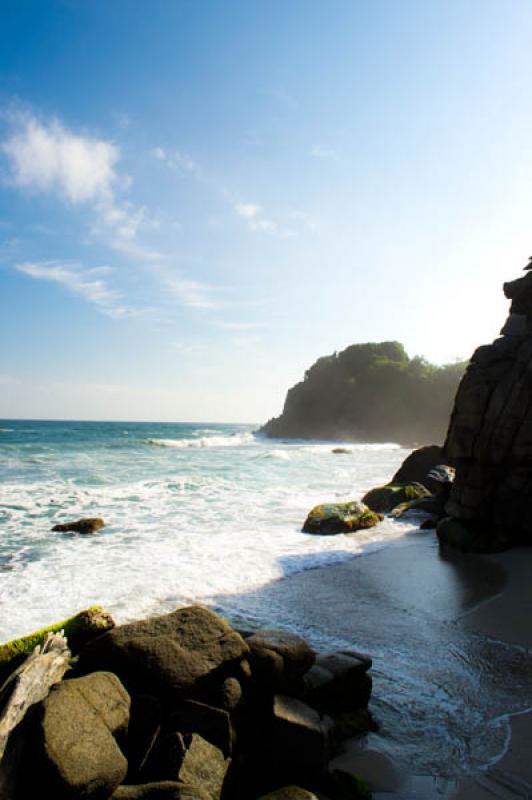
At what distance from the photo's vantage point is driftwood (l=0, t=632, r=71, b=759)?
11.0 feet

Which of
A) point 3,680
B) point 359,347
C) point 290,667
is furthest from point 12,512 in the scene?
point 359,347

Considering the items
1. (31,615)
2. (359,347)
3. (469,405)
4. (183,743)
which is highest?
(359,347)

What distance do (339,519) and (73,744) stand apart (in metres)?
11.7

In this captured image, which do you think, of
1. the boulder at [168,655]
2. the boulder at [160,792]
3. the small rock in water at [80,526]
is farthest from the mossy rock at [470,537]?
the boulder at [160,792]

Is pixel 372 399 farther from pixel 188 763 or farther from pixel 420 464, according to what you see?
pixel 188 763

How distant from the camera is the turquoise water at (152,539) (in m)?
8.55

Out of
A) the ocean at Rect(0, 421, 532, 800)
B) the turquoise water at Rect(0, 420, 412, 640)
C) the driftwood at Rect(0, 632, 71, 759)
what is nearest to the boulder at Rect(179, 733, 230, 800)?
the driftwood at Rect(0, 632, 71, 759)

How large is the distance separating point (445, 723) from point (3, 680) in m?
4.32

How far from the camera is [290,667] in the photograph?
478cm

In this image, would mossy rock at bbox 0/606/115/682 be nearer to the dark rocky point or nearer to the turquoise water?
the turquoise water

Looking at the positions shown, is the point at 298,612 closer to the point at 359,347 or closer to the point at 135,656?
the point at 135,656

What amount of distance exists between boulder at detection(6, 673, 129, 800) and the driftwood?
9cm

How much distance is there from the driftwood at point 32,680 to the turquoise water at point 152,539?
325 cm


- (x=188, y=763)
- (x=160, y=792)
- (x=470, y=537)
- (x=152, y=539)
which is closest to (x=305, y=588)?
(x=152, y=539)
